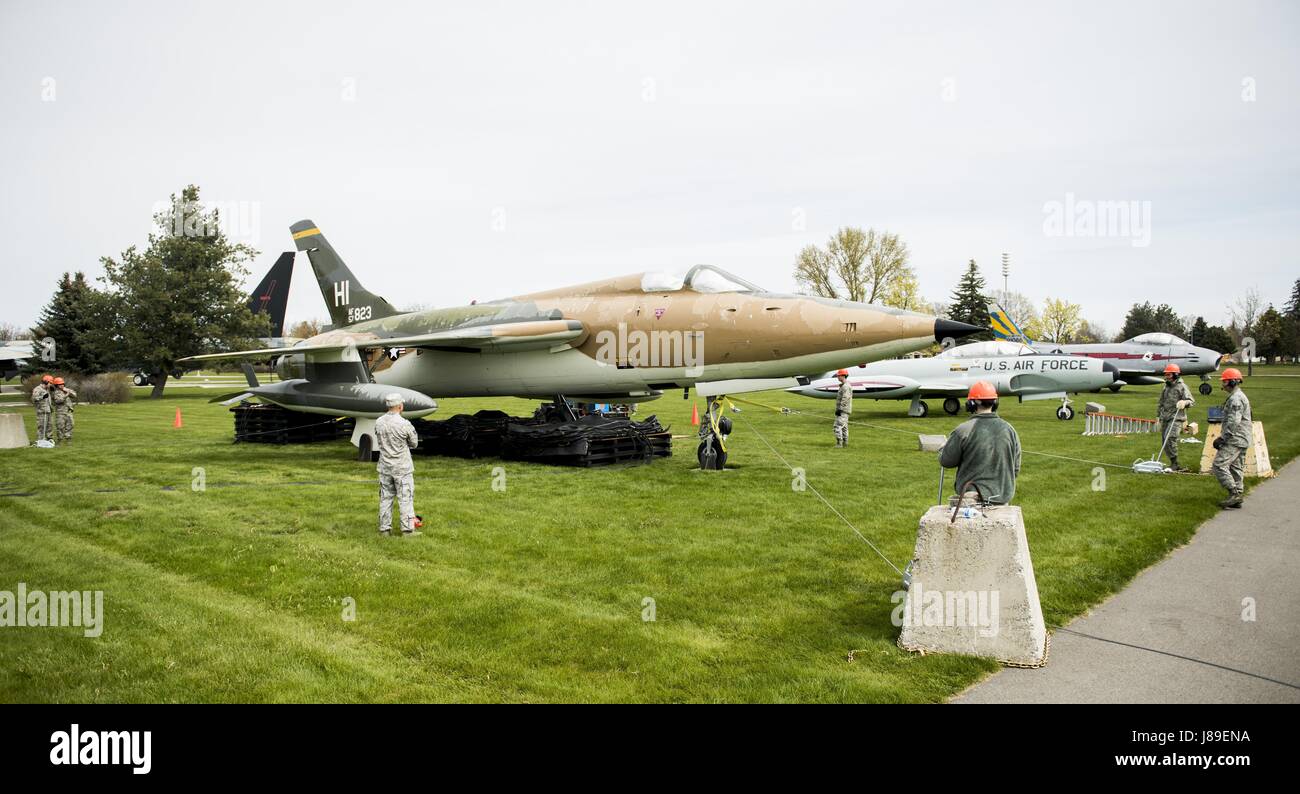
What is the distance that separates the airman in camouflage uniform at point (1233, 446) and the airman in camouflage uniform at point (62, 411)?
2447cm

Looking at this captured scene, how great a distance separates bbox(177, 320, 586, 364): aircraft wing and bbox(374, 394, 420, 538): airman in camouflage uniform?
506 centimetres

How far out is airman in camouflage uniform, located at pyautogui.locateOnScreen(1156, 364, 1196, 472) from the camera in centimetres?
1538

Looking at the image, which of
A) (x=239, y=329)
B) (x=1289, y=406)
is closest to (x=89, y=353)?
(x=239, y=329)

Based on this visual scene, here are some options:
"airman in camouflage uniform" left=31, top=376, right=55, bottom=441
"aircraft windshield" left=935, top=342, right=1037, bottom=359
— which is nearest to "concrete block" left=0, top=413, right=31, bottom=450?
"airman in camouflage uniform" left=31, top=376, right=55, bottom=441

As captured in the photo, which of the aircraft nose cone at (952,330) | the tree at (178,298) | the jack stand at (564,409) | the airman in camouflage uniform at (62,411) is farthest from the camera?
the tree at (178,298)

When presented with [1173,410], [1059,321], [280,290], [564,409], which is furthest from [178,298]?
[1059,321]

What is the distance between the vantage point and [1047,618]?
684cm

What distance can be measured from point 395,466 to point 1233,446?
38.0 feet

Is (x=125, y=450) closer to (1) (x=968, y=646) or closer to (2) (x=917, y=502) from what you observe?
(2) (x=917, y=502)

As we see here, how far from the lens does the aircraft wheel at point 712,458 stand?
606 inches

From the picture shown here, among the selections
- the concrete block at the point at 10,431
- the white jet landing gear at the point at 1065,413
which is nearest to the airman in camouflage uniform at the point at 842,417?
the white jet landing gear at the point at 1065,413

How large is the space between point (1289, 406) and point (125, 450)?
4049cm

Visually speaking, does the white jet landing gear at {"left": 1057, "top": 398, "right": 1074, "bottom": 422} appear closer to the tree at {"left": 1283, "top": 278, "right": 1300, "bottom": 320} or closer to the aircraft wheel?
the aircraft wheel

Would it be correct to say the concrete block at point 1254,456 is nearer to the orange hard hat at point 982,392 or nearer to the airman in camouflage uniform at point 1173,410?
the airman in camouflage uniform at point 1173,410
